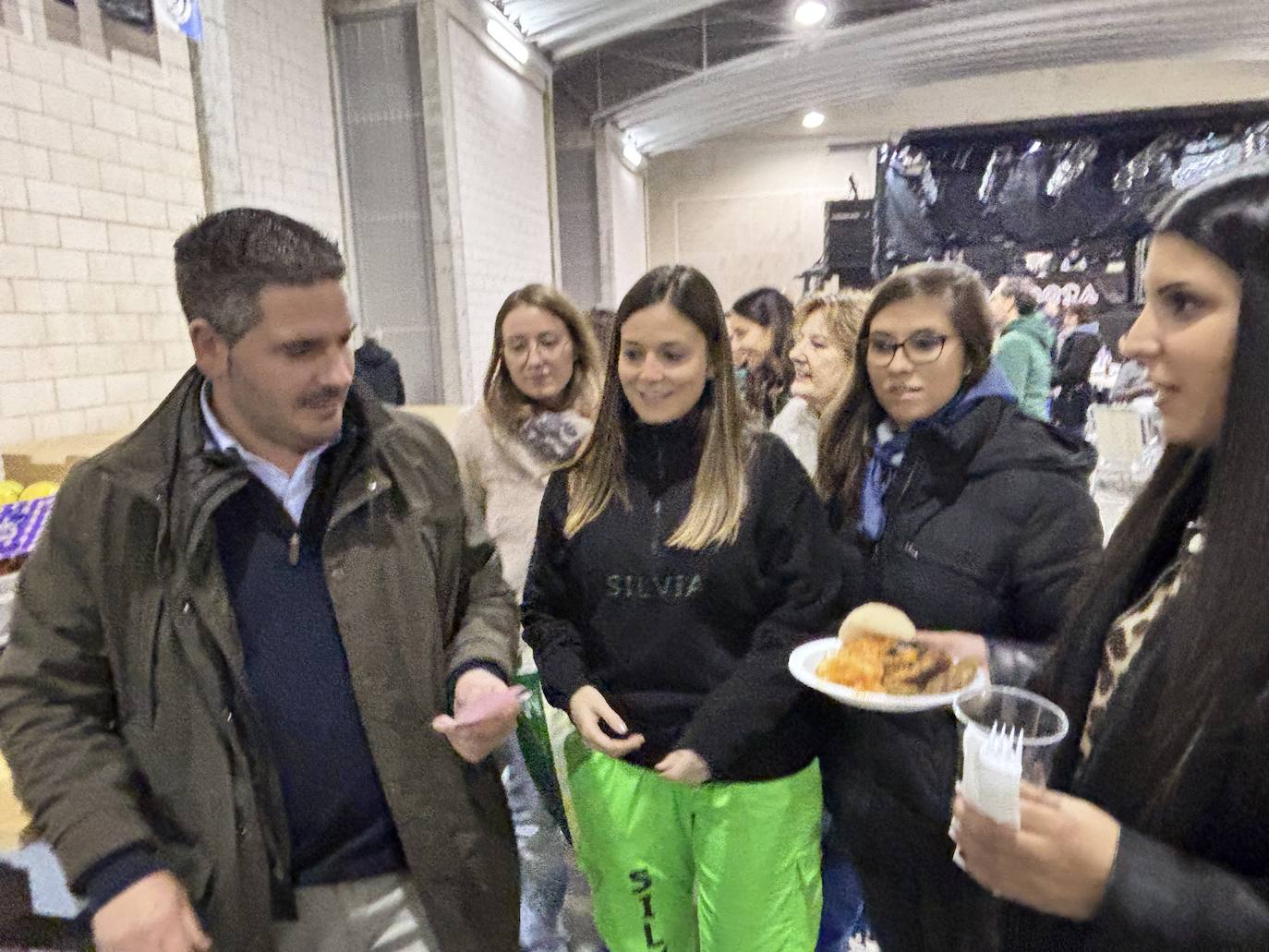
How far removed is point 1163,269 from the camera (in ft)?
3.05

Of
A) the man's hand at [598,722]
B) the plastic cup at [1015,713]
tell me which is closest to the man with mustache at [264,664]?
the man's hand at [598,722]

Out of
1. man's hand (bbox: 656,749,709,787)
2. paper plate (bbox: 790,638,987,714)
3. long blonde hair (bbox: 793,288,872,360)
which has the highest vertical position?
long blonde hair (bbox: 793,288,872,360)

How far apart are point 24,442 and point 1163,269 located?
149 inches

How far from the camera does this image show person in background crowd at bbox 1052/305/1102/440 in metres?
6.43

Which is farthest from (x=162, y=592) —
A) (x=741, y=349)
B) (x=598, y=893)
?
(x=741, y=349)

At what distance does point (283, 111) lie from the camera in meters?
5.68

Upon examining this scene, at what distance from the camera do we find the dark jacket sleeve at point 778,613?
5.17 ft

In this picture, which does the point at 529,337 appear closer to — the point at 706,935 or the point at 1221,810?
the point at 706,935

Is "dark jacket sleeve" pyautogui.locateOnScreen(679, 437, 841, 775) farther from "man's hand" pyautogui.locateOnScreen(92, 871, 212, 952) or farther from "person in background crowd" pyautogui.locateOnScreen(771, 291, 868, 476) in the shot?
"person in background crowd" pyautogui.locateOnScreen(771, 291, 868, 476)

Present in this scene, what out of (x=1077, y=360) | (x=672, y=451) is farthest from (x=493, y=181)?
(x=672, y=451)

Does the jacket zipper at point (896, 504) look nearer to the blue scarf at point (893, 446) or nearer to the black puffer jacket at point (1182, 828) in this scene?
the blue scarf at point (893, 446)

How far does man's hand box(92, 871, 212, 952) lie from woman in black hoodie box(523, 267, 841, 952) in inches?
28.9

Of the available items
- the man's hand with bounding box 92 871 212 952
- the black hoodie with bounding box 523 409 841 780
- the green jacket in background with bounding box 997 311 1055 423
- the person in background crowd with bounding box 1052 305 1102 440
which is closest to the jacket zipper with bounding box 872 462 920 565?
the black hoodie with bounding box 523 409 841 780

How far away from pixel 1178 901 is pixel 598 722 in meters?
1.03
